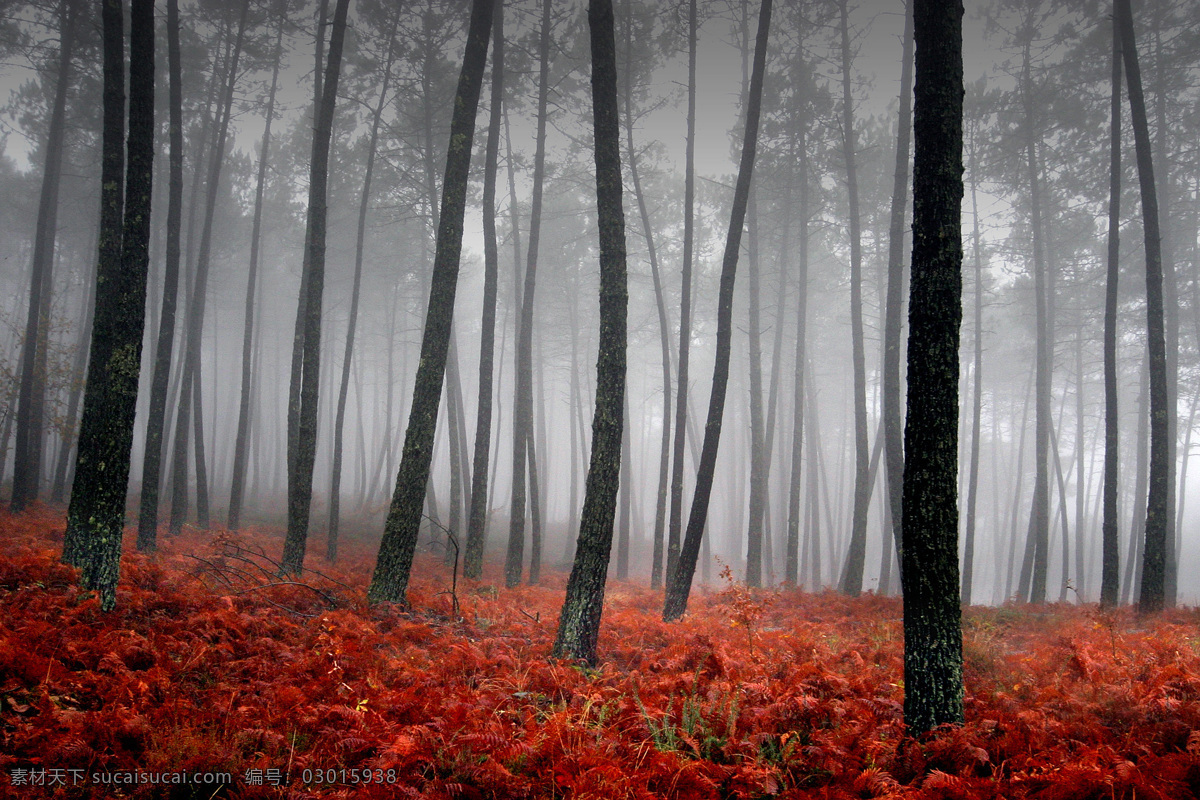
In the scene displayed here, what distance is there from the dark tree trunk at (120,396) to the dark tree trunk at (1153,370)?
16115 mm

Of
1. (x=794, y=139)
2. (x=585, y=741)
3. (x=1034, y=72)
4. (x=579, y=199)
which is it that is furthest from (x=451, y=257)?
(x=1034, y=72)

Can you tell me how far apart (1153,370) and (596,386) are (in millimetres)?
11399

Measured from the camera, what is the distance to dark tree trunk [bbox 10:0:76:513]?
12555 mm

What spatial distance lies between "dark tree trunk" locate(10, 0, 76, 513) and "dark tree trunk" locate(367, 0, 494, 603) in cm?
1105

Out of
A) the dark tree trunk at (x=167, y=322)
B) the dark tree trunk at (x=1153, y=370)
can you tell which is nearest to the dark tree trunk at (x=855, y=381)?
the dark tree trunk at (x=1153, y=370)

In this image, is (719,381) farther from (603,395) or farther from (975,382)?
(975,382)

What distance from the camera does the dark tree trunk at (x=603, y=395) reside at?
640cm

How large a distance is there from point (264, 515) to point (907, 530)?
77.6 ft

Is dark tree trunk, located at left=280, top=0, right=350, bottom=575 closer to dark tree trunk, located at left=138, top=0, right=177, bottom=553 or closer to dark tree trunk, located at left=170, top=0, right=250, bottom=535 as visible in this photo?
dark tree trunk, located at left=138, top=0, right=177, bottom=553

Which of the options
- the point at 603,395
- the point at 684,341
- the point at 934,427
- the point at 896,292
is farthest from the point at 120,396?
the point at 896,292

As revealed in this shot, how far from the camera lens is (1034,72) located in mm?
15594

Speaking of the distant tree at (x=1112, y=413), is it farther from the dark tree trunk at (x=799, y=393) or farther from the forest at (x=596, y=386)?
the dark tree trunk at (x=799, y=393)

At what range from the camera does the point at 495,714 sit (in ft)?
13.5

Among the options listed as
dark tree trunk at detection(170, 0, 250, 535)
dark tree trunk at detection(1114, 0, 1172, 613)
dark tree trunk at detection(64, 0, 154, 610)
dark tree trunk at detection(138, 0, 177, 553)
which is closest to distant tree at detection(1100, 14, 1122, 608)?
dark tree trunk at detection(1114, 0, 1172, 613)
